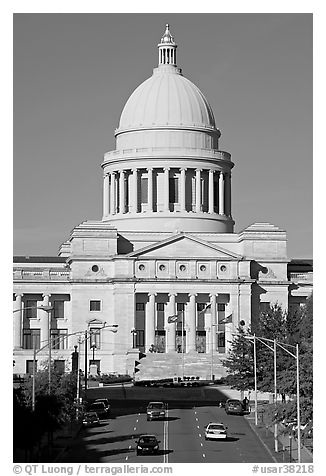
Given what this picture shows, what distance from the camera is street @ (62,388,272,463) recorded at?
215 ft

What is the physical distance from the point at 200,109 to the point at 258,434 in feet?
310

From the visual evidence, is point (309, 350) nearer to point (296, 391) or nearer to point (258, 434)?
point (296, 391)

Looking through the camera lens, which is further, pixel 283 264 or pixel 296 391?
pixel 283 264

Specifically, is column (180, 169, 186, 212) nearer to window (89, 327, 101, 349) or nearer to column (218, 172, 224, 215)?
column (218, 172, 224, 215)

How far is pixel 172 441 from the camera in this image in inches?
2963

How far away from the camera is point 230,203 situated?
174 meters

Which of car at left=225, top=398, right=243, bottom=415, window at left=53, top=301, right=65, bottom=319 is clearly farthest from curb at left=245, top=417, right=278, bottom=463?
window at left=53, top=301, right=65, bottom=319

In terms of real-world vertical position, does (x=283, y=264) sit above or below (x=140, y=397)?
above

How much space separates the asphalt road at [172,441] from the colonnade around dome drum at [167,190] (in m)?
68.2

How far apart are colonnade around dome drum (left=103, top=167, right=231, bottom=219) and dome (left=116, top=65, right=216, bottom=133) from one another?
573cm

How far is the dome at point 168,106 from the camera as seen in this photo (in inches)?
6727

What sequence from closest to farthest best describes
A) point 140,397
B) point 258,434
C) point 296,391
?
Answer: point 296,391
point 258,434
point 140,397

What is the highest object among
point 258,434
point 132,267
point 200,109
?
point 200,109

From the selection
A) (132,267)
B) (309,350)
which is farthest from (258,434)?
(132,267)
